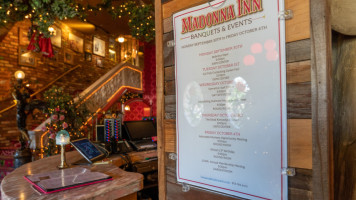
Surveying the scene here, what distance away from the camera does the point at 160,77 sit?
4.29ft

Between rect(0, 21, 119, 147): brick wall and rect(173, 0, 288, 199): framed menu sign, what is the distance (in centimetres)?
438

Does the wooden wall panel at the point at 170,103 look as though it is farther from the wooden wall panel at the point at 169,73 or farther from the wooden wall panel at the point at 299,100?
the wooden wall panel at the point at 299,100

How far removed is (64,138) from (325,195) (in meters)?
1.82

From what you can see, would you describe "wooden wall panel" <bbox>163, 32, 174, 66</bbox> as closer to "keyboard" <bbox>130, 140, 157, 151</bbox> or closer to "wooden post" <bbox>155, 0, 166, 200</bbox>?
"wooden post" <bbox>155, 0, 166, 200</bbox>

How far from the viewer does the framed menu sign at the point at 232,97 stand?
35.4 inches

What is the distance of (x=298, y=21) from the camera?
0.86m

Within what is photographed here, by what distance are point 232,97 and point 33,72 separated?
6.61 meters

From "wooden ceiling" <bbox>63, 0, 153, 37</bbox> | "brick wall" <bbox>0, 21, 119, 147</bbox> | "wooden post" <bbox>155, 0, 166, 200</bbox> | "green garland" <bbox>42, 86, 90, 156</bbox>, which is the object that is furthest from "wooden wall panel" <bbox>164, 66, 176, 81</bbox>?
"wooden ceiling" <bbox>63, 0, 153, 37</bbox>

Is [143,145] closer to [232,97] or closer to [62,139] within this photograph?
[62,139]

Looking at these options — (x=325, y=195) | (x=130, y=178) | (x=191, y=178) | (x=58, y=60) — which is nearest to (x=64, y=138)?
(x=130, y=178)

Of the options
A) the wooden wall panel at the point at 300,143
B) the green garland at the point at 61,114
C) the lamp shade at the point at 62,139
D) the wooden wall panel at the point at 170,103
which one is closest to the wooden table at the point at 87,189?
the lamp shade at the point at 62,139

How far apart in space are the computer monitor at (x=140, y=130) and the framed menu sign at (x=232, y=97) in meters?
1.80

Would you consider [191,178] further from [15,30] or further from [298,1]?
[15,30]

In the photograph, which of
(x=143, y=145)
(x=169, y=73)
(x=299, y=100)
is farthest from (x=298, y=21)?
(x=143, y=145)
